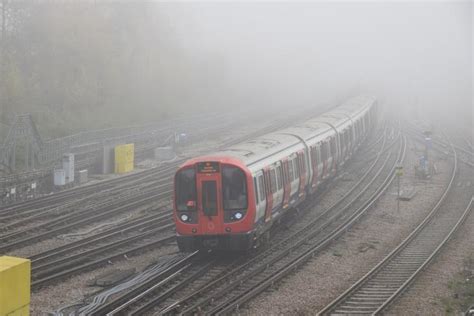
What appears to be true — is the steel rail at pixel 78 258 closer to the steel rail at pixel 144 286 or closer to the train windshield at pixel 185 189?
the steel rail at pixel 144 286

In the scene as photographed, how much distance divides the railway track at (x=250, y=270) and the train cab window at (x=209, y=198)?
126 centimetres

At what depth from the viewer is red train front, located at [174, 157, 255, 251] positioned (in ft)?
46.9

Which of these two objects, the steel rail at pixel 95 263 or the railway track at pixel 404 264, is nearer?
the railway track at pixel 404 264

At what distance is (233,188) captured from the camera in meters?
14.3

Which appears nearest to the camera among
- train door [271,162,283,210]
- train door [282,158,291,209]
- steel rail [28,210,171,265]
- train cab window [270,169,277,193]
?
steel rail [28,210,171,265]

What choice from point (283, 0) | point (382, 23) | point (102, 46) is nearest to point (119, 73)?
point (102, 46)

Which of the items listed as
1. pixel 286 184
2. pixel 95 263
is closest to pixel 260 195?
pixel 286 184

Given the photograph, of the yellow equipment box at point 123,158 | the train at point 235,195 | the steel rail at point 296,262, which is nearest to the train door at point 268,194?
the train at point 235,195

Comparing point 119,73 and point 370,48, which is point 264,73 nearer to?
point 119,73

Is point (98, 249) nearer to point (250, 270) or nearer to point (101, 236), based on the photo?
point (101, 236)

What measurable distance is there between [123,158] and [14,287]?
21.3 metres

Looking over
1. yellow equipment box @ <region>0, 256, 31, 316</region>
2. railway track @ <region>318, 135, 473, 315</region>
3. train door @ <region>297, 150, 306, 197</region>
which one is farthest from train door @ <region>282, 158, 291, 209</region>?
yellow equipment box @ <region>0, 256, 31, 316</region>

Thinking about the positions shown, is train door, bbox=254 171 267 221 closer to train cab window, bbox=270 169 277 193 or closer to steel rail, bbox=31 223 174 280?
train cab window, bbox=270 169 277 193

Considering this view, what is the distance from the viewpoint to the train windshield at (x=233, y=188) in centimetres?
1430
